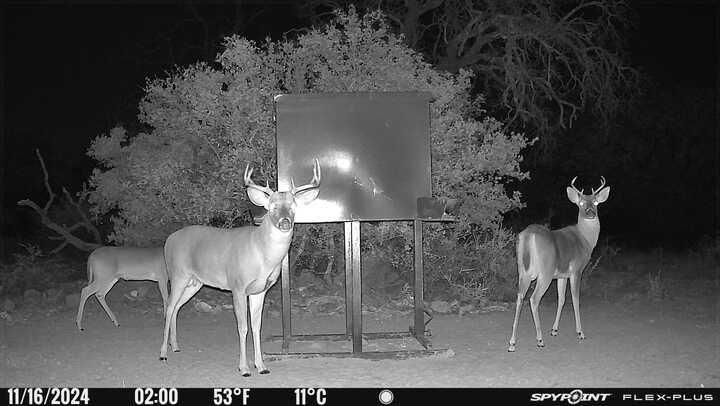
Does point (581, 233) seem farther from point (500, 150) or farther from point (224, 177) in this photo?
point (224, 177)

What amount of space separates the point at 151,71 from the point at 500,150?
613 inches

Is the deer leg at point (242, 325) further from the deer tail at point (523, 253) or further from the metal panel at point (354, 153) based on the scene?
the deer tail at point (523, 253)

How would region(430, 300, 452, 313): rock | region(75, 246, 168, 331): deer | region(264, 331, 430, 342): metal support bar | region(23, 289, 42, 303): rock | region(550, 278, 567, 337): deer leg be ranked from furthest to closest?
region(23, 289, 42, 303): rock < region(430, 300, 452, 313): rock < region(75, 246, 168, 331): deer < region(550, 278, 567, 337): deer leg < region(264, 331, 430, 342): metal support bar

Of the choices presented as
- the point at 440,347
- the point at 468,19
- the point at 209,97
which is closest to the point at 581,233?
the point at 440,347

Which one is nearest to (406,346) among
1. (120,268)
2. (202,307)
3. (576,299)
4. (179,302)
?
(576,299)

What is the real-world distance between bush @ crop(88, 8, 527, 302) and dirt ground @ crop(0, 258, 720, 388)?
154 cm

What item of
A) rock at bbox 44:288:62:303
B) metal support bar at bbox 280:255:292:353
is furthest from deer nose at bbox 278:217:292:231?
rock at bbox 44:288:62:303

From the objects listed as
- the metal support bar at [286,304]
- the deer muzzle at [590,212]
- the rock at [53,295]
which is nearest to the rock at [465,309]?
the deer muzzle at [590,212]

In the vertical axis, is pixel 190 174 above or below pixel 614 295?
above

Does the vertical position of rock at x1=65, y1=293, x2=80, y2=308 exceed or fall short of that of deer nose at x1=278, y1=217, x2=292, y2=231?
it falls short

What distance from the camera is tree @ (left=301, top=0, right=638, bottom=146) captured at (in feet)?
Result: 60.2

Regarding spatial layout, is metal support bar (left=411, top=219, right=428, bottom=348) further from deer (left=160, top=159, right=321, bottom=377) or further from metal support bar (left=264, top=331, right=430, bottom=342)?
deer (left=160, top=159, right=321, bottom=377)

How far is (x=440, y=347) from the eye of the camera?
9.72 m

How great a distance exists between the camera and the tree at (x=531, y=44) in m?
18.4
